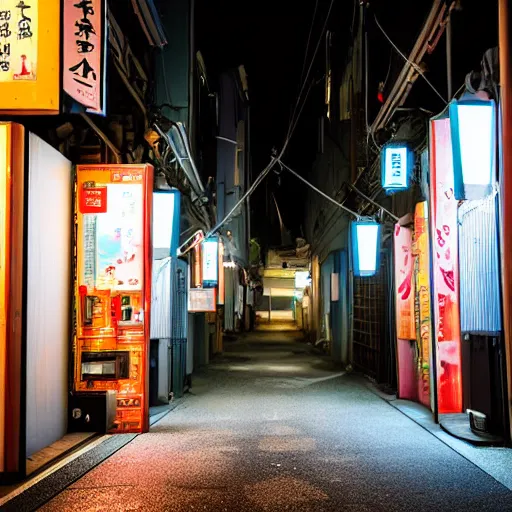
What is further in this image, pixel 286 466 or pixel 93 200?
pixel 93 200

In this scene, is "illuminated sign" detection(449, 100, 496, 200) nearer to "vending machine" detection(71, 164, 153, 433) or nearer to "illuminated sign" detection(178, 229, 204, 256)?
"vending machine" detection(71, 164, 153, 433)

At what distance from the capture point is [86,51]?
329 inches

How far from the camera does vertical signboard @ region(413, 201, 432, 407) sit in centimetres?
1379

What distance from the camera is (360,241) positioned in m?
16.7

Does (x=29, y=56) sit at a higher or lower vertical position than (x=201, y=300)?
higher

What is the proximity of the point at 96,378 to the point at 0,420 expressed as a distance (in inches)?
121

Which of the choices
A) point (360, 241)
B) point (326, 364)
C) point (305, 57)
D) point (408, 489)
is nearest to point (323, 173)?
point (305, 57)

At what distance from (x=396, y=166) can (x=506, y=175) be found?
5399 millimetres

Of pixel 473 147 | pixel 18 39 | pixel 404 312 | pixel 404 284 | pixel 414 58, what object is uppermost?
pixel 414 58

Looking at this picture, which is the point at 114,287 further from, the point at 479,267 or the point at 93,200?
the point at 479,267

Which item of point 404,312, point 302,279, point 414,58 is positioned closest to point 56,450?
point 404,312

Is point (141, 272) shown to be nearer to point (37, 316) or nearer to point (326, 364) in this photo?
point (37, 316)

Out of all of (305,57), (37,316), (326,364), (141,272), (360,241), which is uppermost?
(305,57)

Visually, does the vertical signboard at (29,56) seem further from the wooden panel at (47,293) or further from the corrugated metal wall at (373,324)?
the corrugated metal wall at (373,324)
